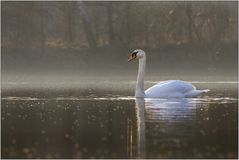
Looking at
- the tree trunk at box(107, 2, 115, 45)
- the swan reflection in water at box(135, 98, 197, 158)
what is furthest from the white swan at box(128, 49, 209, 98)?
the tree trunk at box(107, 2, 115, 45)

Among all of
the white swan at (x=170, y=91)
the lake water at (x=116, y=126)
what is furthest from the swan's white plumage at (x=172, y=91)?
the lake water at (x=116, y=126)

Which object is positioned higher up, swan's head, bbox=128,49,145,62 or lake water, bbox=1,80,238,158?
swan's head, bbox=128,49,145,62

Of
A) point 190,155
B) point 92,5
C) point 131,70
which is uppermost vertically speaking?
point 92,5

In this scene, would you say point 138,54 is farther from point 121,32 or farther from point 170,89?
point 121,32

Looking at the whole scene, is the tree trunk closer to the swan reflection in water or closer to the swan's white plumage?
the swan's white plumage

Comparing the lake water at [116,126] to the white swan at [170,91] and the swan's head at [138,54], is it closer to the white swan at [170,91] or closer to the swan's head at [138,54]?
the white swan at [170,91]

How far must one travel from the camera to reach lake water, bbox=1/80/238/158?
11820 mm

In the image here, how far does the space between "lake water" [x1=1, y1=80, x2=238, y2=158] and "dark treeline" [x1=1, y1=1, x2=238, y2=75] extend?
1321 centimetres

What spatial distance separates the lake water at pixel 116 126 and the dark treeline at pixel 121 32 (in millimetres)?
13209

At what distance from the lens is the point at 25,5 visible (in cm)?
3725

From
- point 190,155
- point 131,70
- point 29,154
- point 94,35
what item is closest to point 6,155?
point 29,154

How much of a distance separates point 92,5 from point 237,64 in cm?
611

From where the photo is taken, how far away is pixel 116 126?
14336 mm

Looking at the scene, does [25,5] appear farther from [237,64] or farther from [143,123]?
[143,123]
